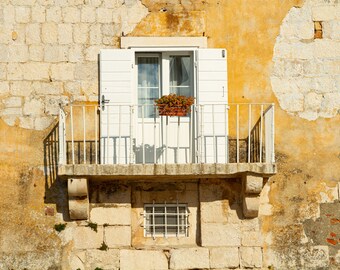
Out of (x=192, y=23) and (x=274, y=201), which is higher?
(x=192, y=23)

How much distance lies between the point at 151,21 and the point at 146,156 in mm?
1990

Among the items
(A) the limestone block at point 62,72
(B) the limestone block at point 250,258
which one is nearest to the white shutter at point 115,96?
(A) the limestone block at point 62,72

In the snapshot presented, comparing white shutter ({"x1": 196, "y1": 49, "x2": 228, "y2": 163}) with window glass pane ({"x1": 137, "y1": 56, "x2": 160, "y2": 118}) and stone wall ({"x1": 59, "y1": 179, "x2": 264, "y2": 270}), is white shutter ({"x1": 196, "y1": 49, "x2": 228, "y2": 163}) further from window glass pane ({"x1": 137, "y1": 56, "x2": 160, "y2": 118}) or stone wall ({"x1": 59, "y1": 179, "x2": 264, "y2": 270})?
window glass pane ({"x1": 137, "y1": 56, "x2": 160, "y2": 118})

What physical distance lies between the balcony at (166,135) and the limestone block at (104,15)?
129cm

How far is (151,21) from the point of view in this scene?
43.9 feet

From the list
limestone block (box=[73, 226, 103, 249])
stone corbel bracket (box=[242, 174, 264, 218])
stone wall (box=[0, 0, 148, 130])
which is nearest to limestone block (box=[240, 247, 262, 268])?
stone corbel bracket (box=[242, 174, 264, 218])

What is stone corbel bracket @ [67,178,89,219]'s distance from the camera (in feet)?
41.3

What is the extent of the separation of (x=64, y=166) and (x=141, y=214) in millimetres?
1448

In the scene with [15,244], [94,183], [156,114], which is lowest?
[15,244]

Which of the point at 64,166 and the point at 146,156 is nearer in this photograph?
the point at 64,166

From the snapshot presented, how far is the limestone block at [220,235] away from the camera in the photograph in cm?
1296

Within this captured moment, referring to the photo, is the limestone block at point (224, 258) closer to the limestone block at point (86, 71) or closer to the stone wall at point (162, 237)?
the stone wall at point (162, 237)

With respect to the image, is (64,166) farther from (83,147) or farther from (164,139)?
(164,139)

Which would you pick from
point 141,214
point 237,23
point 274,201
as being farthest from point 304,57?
point 141,214
